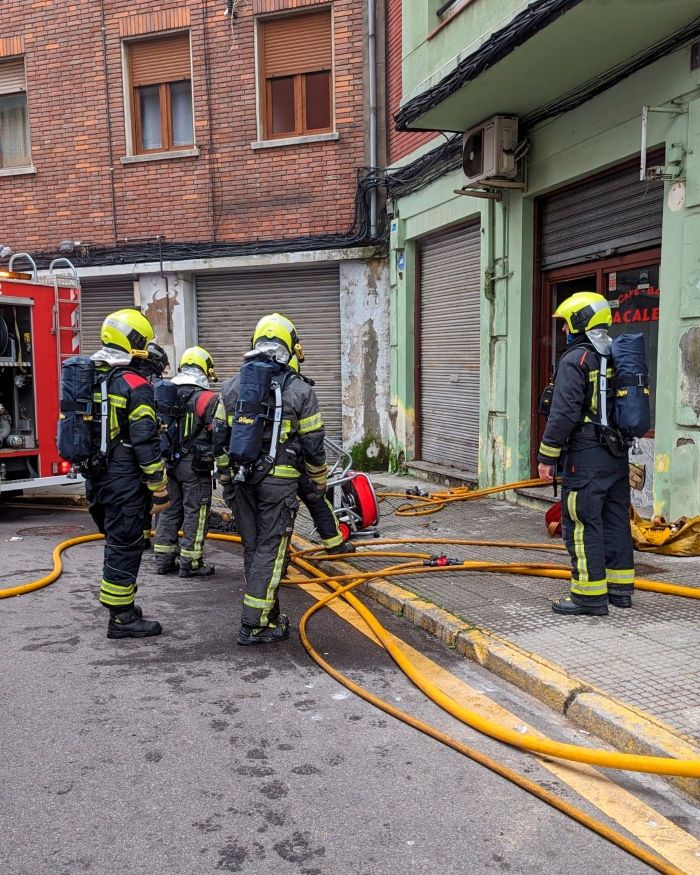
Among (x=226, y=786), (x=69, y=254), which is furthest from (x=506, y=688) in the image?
(x=69, y=254)

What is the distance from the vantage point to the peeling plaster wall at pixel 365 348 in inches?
→ 469

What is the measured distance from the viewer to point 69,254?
43.4 feet

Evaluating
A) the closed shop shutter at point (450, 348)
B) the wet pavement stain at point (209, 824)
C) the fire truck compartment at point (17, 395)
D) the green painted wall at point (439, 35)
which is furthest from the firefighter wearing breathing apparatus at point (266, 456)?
the closed shop shutter at point (450, 348)

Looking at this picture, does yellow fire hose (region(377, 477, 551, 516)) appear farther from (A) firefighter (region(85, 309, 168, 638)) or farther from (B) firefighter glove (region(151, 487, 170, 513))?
(A) firefighter (region(85, 309, 168, 638))

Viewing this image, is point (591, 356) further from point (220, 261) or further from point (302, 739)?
point (220, 261)

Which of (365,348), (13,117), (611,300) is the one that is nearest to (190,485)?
(611,300)

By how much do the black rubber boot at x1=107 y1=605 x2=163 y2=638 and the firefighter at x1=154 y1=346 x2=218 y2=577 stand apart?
4.82 feet

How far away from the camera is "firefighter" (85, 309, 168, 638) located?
182 inches

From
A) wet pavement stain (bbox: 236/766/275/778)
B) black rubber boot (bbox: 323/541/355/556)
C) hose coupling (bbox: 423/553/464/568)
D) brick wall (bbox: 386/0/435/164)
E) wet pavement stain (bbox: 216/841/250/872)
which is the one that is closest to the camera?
wet pavement stain (bbox: 216/841/250/872)

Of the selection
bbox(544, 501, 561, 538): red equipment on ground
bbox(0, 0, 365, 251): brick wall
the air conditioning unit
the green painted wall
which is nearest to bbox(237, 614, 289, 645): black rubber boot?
bbox(544, 501, 561, 538): red equipment on ground

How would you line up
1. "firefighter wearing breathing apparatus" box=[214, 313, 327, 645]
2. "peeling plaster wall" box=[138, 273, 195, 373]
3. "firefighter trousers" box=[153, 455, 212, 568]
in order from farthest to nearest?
"peeling plaster wall" box=[138, 273, 195, 373]
"firefighter trousers" box=[153, 455, 212, 568]
"firefighter wearing breathing apparatus" box=[214, 313, 327, 645]

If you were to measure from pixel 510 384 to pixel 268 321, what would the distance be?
4.72 meters

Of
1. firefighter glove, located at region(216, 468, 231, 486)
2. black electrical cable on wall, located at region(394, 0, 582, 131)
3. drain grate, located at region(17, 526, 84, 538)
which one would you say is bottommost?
drain grate, located at region(17, 526, 84, 538)

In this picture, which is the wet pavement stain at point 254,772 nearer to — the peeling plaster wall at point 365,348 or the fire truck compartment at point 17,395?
the fire truck compartment at point 17,395
